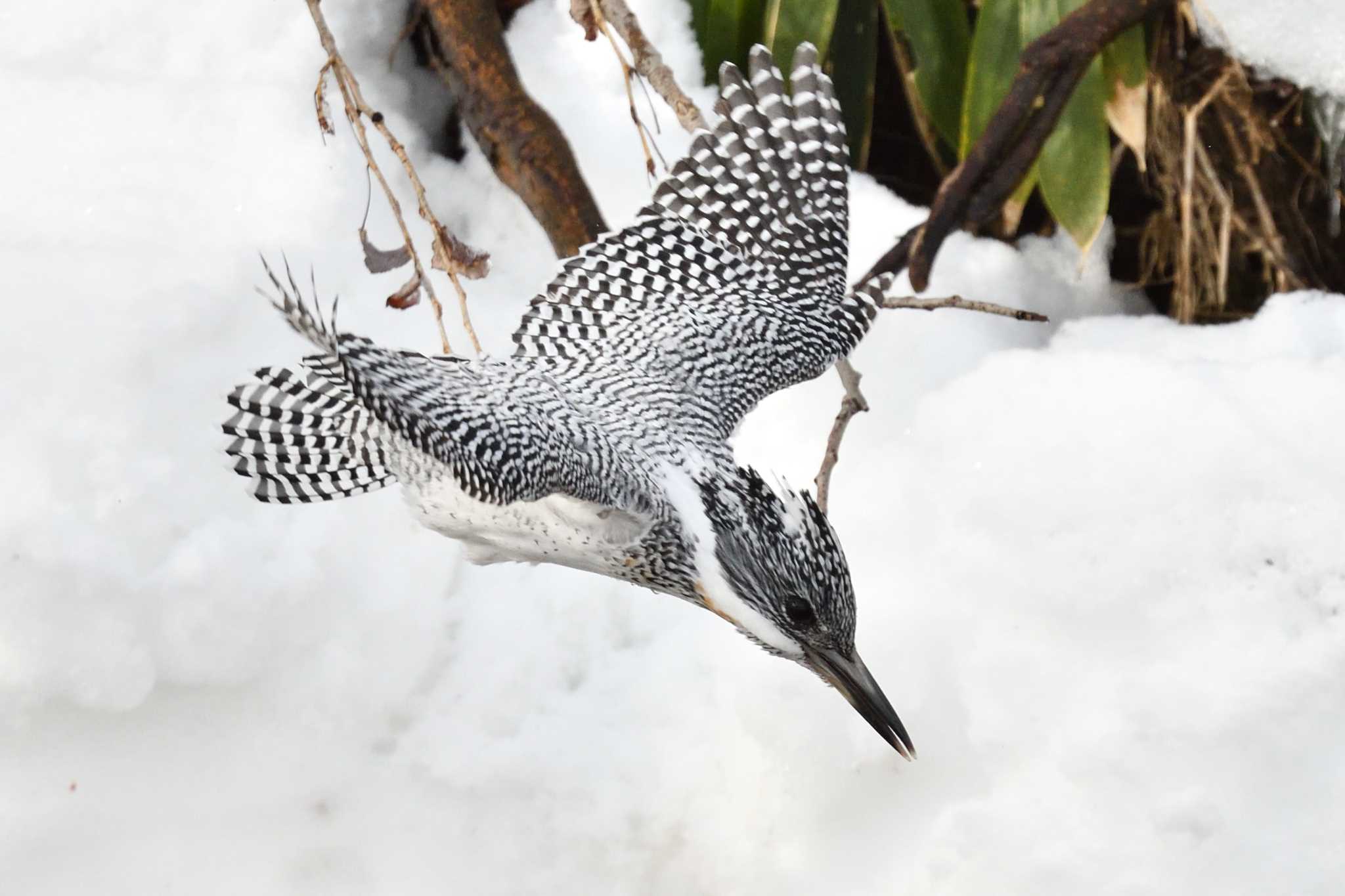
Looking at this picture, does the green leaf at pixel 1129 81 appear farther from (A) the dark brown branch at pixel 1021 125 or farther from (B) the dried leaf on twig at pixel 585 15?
(B) the dried leaf on twig at pixel 585 15

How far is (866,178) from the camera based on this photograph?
244 centimetres

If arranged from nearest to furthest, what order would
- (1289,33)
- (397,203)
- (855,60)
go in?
(397,203) < (1289,33) < (855,60)

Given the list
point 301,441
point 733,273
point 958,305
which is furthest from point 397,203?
point 958,305

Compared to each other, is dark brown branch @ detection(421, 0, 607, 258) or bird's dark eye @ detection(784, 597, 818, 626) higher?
dark brown branch @ detection(421, 0, 607, 258)

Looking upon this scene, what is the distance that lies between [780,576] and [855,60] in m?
1.23

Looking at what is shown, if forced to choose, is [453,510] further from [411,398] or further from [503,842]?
[503,842]

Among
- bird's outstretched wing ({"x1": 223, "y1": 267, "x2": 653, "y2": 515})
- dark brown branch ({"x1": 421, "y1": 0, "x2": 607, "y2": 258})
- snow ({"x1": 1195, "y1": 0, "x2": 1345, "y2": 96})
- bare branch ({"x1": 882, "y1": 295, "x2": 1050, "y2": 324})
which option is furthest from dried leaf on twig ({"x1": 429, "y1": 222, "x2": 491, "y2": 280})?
snow ({"x1": 1195, "y1": 0, "x2": 1345, "y2": 96})

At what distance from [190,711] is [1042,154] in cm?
153

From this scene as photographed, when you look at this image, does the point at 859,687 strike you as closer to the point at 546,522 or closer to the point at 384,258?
the point at 546,522

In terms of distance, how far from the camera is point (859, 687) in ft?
4.93

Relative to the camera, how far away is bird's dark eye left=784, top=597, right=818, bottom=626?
1436mm

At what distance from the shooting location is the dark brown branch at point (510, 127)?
1.97 meters

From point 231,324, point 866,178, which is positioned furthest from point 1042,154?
point 231,324

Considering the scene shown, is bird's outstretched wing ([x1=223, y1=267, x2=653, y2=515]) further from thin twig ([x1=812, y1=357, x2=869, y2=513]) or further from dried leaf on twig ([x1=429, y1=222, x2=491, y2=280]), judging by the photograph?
thin twig ([x1=812, y1=357, x2=869, y2=513])
